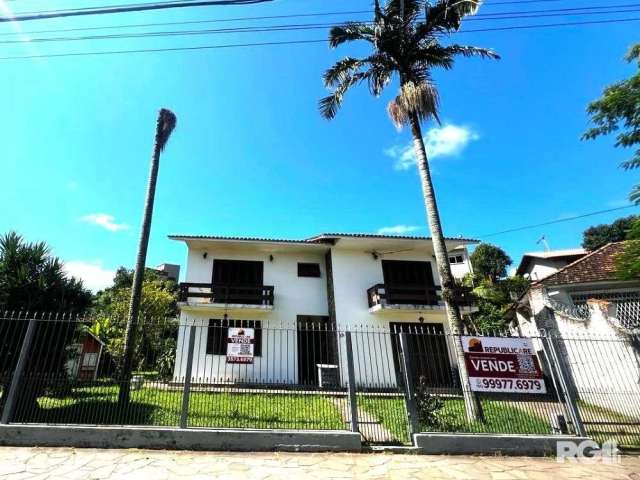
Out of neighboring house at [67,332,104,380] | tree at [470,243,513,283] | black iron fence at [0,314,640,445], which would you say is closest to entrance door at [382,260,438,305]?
black iron fence at [0,314,640,445]

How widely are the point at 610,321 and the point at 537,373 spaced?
4239 mm

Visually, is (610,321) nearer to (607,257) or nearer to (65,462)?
(607,257)

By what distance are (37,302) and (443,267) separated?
937 cm

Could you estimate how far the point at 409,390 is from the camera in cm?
591

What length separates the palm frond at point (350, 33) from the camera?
10.4 metres

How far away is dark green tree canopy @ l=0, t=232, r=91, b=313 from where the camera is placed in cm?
720

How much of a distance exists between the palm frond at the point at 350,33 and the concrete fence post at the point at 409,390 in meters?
9.03

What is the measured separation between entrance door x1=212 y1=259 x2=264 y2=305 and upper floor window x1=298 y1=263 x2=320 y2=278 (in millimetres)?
1746

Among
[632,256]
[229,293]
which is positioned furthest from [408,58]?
[229,293]

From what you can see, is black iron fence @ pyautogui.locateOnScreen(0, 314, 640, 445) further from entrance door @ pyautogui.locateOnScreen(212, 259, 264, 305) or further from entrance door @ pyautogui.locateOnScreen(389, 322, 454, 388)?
entrance door @ pyautogui.locateOnScreen(212, 259, 264, 305)

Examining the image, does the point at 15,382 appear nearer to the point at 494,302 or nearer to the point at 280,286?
the point at 280,286

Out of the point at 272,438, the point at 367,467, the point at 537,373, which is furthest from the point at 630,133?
the point at 272,438

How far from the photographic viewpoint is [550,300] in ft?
38.1

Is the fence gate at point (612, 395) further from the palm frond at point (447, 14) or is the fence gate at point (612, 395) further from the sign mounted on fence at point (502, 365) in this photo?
the palm frond at point (447, 14)
